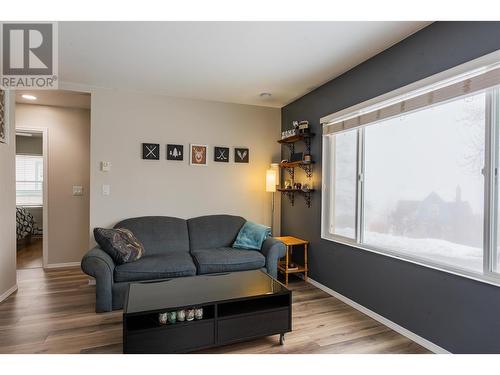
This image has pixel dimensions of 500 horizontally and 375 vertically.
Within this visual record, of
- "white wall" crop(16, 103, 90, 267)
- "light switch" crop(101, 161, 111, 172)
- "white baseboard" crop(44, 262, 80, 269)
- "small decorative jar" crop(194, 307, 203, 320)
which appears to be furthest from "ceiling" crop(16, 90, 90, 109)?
"small decorative jar" crop(194, 307, 203, 320)

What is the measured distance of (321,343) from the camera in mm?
2088

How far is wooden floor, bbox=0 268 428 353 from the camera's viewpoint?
6.59 feet

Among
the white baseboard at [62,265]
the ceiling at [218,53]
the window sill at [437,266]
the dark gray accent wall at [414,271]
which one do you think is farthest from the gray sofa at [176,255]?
the ceiling at [218,53]

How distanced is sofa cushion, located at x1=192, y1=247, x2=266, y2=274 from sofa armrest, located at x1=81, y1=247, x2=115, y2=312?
855mm

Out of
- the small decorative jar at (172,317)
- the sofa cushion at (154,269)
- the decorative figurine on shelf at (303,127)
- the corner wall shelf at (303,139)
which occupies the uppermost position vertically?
the decorative figurine on shelf at (303,127)

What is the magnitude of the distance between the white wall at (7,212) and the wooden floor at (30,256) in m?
1.18

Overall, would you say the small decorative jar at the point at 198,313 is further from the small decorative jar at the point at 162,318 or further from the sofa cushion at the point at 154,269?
the sofa cushion at the point at 154,269

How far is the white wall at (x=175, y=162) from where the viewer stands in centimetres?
341

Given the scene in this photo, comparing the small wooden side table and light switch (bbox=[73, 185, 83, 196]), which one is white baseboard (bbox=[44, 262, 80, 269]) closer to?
→ light switch (bbox=[73, 185, 83, 196])

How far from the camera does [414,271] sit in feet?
7.02
